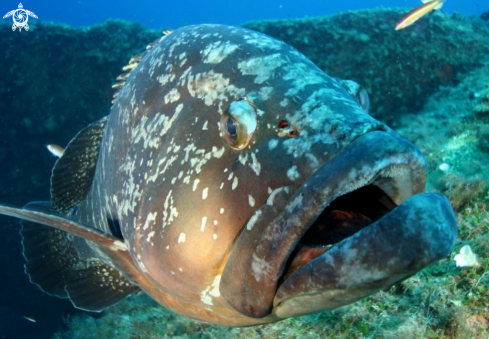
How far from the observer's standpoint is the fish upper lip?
4.85 ft

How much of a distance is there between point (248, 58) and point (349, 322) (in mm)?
2123

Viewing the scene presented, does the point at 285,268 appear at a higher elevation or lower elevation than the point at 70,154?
lower

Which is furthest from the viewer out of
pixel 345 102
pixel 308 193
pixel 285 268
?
pixel 345 102

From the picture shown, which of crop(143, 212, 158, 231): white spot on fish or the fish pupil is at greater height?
the fish pupil

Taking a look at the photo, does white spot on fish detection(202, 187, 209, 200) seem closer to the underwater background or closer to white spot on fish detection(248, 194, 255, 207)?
white spot on fish detection(248, 194, 255, 207)

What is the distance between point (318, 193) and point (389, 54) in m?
8.02

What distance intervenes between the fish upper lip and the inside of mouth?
133 mm

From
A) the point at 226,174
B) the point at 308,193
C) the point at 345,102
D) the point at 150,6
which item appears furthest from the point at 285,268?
the point at 150,6

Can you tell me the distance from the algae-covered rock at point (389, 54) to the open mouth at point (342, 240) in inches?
277

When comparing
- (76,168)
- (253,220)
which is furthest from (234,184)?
(76,168)

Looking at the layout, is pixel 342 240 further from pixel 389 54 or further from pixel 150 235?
pixel 389 54

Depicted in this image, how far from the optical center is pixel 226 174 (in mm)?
2000

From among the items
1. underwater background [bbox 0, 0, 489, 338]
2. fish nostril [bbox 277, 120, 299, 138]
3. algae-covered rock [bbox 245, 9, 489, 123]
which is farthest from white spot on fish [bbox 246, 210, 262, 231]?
algae-covered rock [bbox 245, 9, 489, 123]

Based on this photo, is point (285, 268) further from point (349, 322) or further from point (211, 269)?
point (349, 322)
